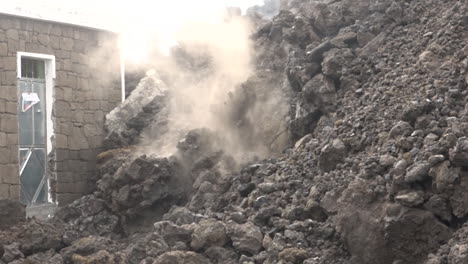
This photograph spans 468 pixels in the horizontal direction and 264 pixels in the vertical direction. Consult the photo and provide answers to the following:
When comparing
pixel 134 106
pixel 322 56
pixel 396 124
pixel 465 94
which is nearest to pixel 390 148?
pixel 396 124

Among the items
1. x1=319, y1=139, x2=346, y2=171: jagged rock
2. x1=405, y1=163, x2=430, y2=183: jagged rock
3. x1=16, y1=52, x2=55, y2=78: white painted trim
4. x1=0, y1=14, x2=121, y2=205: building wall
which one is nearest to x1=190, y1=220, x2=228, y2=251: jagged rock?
x1=319, y1=139, x2=346, y2=171: jagged rock

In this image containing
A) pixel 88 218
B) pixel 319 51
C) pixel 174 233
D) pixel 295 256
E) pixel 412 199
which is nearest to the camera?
pixel 412 199

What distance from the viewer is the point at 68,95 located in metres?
11.5

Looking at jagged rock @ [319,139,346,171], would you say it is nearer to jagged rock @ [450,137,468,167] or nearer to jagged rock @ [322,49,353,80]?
jagged rock @ [322,49,353,80]

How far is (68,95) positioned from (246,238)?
595 centimetres

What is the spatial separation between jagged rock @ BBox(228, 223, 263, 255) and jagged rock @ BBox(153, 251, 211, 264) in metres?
0.39

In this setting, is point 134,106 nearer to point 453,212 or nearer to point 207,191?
point 207,191

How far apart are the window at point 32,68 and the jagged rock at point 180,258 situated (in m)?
5.72

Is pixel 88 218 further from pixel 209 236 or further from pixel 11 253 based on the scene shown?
pixel 209 236

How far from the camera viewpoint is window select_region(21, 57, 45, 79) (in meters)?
11.0

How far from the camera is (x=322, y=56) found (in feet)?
30.5

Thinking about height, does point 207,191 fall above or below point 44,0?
below

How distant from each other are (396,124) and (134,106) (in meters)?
6.70

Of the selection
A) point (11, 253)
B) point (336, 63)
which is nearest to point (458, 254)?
point (336, 63)
